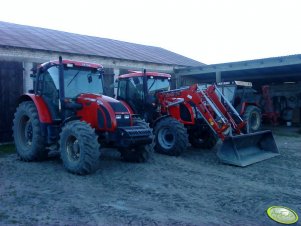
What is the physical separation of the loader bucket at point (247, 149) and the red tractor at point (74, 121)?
6.20 ft

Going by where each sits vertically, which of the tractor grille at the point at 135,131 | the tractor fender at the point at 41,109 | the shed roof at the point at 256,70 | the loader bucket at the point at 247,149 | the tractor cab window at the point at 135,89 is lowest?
the loader bucket at the point at 247,149

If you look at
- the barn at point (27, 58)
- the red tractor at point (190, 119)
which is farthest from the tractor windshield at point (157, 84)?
the barn at point (27, 58)

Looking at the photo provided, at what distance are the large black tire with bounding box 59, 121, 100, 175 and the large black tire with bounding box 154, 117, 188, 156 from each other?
273 centimetres

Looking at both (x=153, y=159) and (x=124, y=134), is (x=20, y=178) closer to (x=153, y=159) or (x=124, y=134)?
(x=124, y=134)

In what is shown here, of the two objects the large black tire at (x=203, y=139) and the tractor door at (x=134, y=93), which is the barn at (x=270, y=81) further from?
the tractor door at (x=134, y=93)

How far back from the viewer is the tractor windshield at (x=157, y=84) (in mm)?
9543

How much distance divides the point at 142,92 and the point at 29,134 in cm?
333

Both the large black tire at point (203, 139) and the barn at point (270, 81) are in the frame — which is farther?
the barn at point (270, 81)

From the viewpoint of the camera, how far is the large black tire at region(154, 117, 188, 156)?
27.4ft

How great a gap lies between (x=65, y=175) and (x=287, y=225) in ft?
13.3

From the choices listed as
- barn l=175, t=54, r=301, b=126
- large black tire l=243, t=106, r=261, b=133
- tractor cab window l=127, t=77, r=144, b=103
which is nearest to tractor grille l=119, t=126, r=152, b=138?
tractor cab window l=127, t=77, r=144, b=103

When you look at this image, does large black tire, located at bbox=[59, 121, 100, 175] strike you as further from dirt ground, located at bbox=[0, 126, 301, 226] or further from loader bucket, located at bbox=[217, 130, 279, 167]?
loader bucket, located at bbox=[217, 130, 279, 167]

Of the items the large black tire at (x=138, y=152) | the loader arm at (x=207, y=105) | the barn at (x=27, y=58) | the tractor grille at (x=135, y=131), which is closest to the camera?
the tractor grille at (x=135, y=131)

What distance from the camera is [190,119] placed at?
9133 mm
